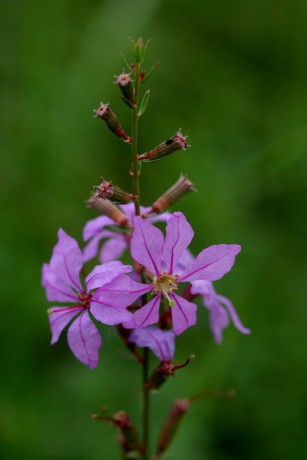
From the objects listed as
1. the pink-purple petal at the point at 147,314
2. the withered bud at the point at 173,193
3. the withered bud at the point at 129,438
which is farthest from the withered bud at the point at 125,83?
the withered bud at the point at 129,438

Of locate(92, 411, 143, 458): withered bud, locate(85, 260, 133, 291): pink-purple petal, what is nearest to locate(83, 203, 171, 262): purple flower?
locate(85, 260, 133, 291): pink-purple petal

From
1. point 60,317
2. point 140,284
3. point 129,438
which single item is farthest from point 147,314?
point 129,438

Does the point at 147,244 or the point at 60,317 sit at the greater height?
the point at 147,244

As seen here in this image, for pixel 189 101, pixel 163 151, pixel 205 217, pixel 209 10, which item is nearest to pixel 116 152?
pixel 189 101

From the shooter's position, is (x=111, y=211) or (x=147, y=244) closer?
(x=147, y=244)

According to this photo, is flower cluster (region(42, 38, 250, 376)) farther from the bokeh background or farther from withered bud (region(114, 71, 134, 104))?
the bokeh background

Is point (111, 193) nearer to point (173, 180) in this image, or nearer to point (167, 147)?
point (167, 147)
